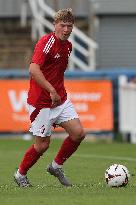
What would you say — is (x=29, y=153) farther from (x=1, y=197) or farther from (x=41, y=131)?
(x=1, y=197)

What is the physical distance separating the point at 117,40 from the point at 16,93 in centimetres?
810

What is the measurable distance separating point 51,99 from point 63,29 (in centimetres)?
79

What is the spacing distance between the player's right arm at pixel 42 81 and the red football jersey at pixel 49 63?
0.32ft

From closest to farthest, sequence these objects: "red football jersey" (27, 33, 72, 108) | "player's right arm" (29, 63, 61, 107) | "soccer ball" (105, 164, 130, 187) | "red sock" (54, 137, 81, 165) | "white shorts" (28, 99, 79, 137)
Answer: "player's right arm" (29, 63, 61, 107) < "soccer ball" (105, 164, 130, 187) < "red football jersey" (27, 33, 72, 108) < "white shorts" (28, 99, 79, 137) < "red sock" (54, 137, 81, 165)

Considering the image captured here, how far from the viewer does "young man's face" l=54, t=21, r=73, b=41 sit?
1081 centimetres

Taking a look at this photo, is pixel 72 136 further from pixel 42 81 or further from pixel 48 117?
pixel 42 81

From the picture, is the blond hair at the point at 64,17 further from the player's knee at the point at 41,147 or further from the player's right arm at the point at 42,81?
the player's knee at the point at 41,147

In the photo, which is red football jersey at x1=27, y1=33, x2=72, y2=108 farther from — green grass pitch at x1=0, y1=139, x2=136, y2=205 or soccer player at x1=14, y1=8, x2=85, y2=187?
green grass pitch at x1=0, y1=139, x2=136, y2=205

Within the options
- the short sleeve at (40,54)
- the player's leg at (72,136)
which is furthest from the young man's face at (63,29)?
the player's leg at (72,136)

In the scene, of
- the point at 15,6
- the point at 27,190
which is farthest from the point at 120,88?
the point at 27,190

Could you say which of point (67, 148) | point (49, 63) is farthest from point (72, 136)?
point (49, 63)

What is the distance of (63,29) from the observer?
1085 centimetres

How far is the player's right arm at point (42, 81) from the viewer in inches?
420

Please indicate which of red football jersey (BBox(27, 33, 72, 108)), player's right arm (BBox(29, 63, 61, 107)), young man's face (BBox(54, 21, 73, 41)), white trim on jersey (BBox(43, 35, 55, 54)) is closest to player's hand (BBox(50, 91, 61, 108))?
player's right arm (BBox(29, 63, 61, 107))
